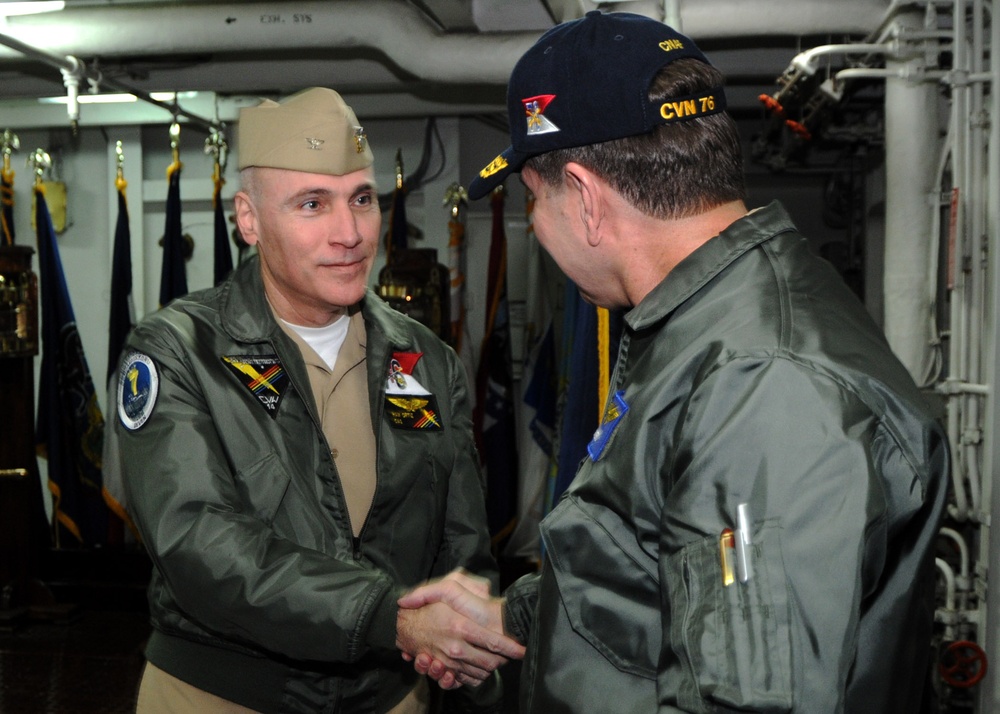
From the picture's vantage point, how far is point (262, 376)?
1.76 metres

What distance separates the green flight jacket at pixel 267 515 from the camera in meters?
1.60

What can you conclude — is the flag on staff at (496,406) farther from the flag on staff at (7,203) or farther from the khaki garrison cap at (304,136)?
the khaki garrison cap at (304,136)

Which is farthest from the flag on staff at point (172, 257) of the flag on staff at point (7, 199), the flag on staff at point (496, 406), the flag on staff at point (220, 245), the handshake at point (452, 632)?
the handshake at point (452, 632)

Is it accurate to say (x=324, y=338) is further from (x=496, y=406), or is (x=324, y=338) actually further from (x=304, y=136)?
(x=496, y=406)

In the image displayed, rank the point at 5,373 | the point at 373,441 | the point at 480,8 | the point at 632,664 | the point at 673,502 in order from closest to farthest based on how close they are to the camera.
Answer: the point at 673,502 → the point at 632,664 → the point at 373,441 → the point at 480,8 → the point at 5,373

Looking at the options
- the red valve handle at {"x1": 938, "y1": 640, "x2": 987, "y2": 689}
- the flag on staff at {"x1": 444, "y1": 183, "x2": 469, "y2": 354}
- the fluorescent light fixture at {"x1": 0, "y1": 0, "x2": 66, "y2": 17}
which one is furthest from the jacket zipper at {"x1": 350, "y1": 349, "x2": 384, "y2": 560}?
the flag on staff at {"x1": 444, "y1": 183, "x2": 469, "y2": 354}

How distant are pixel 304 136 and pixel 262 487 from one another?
2.14 feet

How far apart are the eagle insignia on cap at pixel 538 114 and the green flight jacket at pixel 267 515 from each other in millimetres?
802

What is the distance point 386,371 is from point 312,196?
36cm

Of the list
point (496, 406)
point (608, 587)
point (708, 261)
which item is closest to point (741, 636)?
point (608, 587)

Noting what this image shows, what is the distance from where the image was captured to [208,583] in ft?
5.28

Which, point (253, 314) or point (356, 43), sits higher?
point (356, 43)

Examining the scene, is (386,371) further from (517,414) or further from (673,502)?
(517,414)

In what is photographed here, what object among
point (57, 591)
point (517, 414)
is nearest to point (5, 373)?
point (57, 591)
